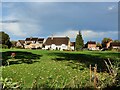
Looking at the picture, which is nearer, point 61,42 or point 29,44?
point 61,42

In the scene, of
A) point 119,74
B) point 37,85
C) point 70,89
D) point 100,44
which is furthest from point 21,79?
point 100,44

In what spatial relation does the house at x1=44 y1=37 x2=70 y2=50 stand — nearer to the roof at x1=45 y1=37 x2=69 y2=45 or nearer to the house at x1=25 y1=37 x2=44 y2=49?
the roof at x1=45 y1=37 x2=69 y2=45

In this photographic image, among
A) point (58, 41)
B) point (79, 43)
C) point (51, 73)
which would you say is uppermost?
point (58, 41)

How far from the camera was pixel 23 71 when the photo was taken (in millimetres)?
21000

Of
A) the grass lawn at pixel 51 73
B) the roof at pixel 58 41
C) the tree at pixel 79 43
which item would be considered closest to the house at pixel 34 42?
the roof at pixel 58 41

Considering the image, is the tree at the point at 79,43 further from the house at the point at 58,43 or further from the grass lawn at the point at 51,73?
the grass lawn at the point at 51,73

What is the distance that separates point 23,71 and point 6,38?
66151 mm

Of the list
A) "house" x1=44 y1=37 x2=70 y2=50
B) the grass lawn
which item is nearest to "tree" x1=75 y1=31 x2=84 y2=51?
"house" x1=44 y1=37 x2=70 y2=50

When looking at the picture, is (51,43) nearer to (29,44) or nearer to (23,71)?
(29,44)

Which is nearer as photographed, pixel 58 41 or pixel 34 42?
pixel 58 41

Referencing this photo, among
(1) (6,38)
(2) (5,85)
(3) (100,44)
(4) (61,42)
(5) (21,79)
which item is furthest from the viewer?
(3) (100,44)

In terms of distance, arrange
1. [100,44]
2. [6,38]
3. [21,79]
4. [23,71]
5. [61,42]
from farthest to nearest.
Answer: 1. [100,44]
2. [61,42]
3. [6,38]
4. [23,71]
5. [21,79]

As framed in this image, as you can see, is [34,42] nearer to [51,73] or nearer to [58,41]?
[58,41]

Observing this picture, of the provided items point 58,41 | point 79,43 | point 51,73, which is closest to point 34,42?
point 58,41
